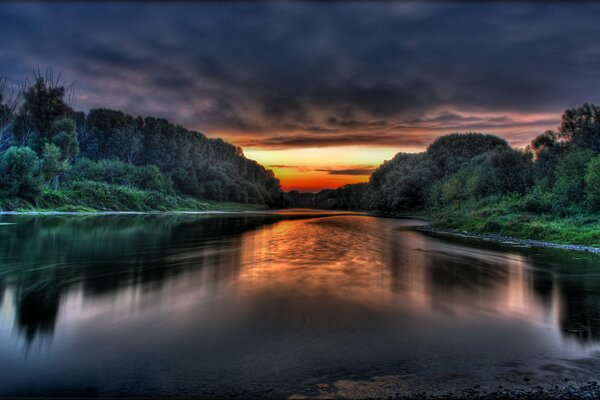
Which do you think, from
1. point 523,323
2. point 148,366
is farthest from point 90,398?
point 523,323

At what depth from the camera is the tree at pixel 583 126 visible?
2025 inches

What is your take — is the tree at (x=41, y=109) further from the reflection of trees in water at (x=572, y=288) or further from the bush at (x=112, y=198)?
the reflection of trees in water at (x=572, y=288)

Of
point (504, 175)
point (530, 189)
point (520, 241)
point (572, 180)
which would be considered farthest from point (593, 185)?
point (504, 175)

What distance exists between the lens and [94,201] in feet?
231

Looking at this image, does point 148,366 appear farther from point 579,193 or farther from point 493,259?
point 579,193

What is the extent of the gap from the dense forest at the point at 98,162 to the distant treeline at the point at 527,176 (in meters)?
70.6

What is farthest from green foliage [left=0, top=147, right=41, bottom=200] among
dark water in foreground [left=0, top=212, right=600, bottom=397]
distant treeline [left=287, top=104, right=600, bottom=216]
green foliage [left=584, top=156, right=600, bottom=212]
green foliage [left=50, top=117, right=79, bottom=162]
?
green foliage [left=584, top=156, right=600, bottom=212]

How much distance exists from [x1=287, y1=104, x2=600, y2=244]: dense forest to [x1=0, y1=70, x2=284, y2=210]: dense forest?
6300 cm

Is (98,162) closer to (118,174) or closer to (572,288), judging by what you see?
(118,174)

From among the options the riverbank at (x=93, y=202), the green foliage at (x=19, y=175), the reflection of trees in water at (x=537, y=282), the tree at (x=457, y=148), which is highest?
the tree at (x=457, y=148)

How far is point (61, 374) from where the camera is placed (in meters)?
6.05

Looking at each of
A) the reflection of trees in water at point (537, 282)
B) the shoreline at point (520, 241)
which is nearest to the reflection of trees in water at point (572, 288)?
the reflection of trees in water at point (537, 282)

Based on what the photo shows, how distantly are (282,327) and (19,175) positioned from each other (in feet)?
193

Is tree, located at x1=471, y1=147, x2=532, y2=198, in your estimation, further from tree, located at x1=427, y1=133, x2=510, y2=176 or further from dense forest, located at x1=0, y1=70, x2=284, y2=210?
dense forest, located at x1=0, y1=70, x2=284, y2=210
